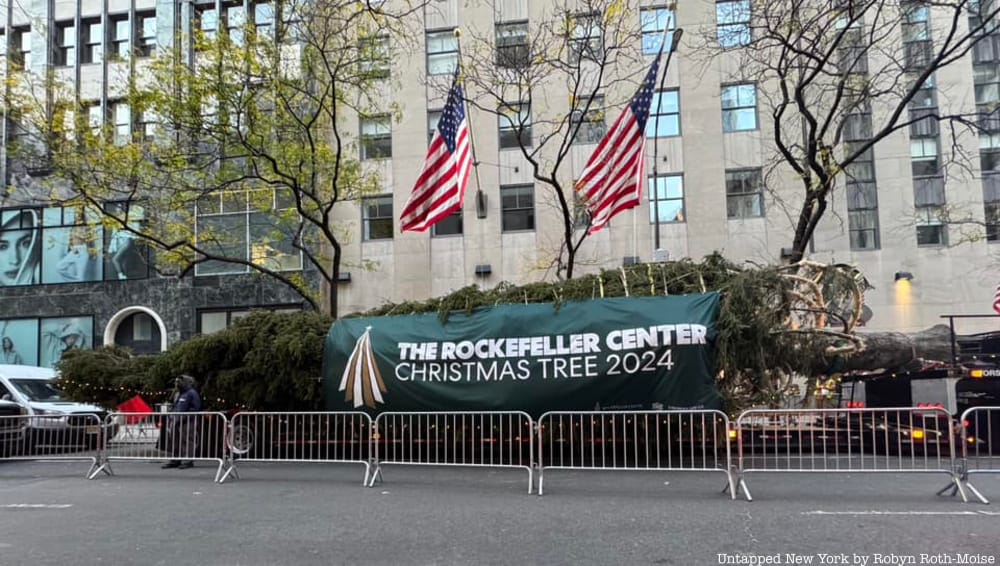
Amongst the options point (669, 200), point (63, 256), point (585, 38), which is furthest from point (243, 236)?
point (669, 200)

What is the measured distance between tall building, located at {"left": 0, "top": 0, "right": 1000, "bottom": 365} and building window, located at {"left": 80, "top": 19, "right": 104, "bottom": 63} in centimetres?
7

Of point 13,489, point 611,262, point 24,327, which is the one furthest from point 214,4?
point 13,489

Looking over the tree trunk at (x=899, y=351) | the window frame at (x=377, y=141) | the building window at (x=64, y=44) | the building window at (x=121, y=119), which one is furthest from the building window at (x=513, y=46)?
the building window at (x=64, y=44)

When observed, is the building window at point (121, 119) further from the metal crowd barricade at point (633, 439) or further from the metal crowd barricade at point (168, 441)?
the metal crowd barricade at point (633, 439)

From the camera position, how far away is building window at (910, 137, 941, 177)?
22.0 meters

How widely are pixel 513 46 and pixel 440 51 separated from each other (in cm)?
746

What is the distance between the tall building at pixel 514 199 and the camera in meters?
21.5

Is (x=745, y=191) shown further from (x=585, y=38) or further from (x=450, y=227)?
(x=450, y=227)

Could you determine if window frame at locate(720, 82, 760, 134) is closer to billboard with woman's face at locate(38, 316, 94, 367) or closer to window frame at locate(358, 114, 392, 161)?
window frame at locate(358, 114, 392, 161)

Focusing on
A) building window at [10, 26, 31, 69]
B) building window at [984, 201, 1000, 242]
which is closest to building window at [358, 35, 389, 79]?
building window at [10, 26, 31, 69]

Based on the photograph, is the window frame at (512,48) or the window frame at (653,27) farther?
the window frame at (653,27)

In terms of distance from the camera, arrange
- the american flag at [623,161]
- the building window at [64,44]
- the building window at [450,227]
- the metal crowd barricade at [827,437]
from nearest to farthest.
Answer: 1. the metal crowd barricade at [827,437]
2. the american flag at [623,161]
3. the building window at [450,227]
4. the building window at [64,44]

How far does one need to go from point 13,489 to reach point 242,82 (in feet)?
30.8

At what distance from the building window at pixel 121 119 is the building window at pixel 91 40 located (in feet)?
6.62
